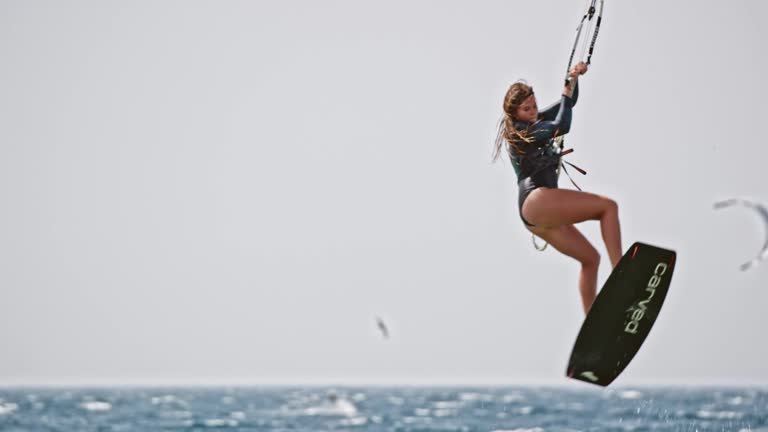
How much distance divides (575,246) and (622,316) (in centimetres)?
85

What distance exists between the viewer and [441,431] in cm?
3891

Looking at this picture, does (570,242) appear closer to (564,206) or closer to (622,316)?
(564,206)

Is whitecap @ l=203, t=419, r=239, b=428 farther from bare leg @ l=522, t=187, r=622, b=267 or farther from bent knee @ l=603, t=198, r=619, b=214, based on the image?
bent knee @ l=603, t=198, r=619, b=214

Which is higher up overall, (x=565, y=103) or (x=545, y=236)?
(x=565, y=103)

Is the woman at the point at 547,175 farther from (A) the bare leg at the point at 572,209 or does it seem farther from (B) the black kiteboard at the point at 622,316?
(B) the black kiteboard at the point at 622,316

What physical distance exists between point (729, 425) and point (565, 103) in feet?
100

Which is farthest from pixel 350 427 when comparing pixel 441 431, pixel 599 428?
pixel 599 428

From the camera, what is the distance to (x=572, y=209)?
1037cm

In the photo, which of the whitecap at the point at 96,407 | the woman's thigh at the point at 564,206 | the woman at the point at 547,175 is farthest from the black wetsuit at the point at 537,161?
the whitecap at the point at 96,407

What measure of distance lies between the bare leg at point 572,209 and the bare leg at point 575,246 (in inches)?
7.6

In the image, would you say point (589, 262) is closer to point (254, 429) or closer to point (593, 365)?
point (593, 365)

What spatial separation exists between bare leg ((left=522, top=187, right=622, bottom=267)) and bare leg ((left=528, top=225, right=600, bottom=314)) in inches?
7.6

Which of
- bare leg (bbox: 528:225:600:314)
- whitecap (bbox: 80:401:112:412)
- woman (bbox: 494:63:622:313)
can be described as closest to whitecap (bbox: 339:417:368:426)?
whitecap (bbox: 80:401:112:412)

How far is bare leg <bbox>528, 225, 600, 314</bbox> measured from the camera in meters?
10.7
